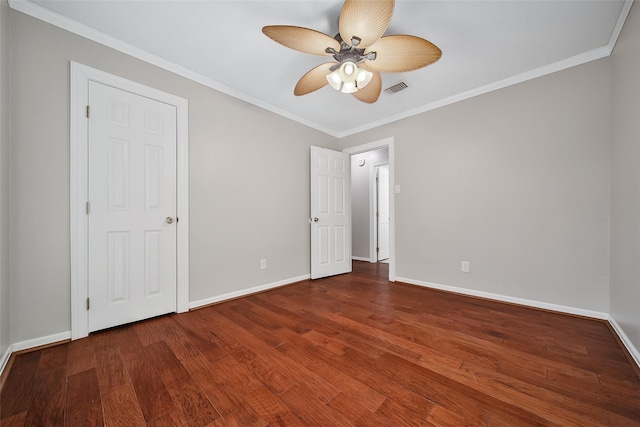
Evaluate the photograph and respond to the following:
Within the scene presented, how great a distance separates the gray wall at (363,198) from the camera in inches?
199

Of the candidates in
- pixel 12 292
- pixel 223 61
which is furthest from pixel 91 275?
pixel 223 61

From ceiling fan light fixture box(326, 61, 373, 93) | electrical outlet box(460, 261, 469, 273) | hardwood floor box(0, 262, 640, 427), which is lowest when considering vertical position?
hardwood floor box(0, 262, 640, 427)

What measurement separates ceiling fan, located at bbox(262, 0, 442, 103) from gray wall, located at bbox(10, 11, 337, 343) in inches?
45.7

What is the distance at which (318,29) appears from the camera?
1.83 meters

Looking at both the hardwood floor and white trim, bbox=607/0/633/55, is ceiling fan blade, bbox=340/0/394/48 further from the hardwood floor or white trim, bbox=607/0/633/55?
the hardwood floor

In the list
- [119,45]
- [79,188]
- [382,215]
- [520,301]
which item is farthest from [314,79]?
[382,215]

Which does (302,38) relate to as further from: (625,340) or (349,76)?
(625,340)

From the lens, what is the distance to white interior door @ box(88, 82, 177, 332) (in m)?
1.88

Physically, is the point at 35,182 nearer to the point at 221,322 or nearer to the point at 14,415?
the point at 14,415

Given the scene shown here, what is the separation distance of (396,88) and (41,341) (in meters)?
3.79

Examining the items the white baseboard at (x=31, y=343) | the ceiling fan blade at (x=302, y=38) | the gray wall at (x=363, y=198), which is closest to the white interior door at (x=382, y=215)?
the gray wall at (x=363, y=198)

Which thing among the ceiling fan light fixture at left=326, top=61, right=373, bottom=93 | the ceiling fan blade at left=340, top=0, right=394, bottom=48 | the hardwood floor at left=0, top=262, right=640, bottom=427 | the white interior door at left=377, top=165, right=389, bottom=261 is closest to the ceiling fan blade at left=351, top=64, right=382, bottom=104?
the ceiling fan light fixture at left=326, top=61, right=373, bottom=93

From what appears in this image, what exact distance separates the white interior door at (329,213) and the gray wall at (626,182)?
9.28 ft

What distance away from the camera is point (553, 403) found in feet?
3.77
